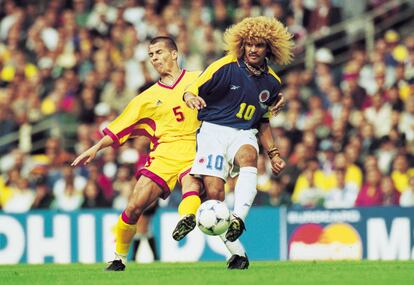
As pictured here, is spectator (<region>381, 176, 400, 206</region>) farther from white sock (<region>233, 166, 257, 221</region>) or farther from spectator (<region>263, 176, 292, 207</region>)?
white sock (<region>233, 166, 257, 221</region>)

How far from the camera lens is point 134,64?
78.1ft

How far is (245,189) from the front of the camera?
41.7 feet

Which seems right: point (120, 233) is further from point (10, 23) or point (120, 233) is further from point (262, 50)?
point (10, 23)

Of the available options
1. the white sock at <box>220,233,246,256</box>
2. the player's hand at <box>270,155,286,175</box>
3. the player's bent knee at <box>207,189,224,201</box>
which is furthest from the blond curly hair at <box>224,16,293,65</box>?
the white sock at <box>220,233,246,256</box>

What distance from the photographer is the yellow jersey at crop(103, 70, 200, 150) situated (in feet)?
44.7

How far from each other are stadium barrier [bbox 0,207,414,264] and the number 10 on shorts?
617cm

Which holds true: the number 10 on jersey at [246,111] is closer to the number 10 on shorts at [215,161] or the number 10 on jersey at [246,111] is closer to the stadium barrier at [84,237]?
the number 10 on shorts at [215,161]

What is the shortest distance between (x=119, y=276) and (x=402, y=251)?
7.07 m

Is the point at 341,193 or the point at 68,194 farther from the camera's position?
the point at 68,194

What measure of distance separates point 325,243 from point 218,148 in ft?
21.0

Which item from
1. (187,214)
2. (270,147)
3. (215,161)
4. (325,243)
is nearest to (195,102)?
(215,161)

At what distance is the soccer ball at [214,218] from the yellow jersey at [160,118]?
1.41 meters

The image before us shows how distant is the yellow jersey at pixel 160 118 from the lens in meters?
13.6

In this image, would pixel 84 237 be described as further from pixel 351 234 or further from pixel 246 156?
pixel 246 156
